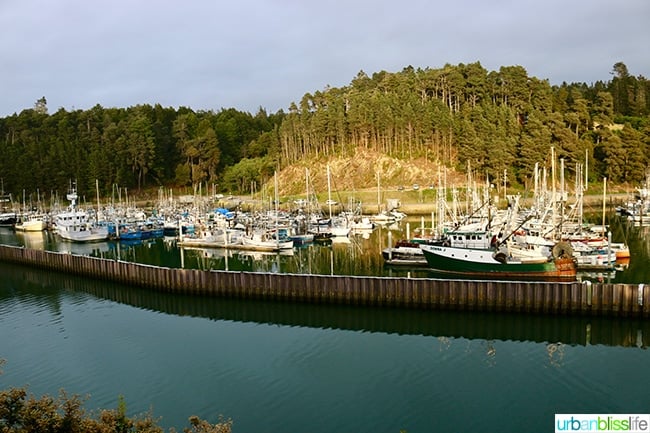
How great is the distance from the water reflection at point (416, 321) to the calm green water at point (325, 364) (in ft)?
0.37

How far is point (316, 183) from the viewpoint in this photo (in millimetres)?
129750

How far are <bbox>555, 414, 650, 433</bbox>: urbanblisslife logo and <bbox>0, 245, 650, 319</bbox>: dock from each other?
45.6 ft

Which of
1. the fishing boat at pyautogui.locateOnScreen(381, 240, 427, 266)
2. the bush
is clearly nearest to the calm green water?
the bush

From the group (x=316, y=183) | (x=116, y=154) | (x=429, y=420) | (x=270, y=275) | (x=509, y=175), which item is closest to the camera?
(x=429, y=420)

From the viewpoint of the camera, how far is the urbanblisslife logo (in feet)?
60.2

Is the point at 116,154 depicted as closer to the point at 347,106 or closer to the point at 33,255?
the point at 347,106

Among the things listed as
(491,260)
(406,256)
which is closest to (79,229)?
(406,256)

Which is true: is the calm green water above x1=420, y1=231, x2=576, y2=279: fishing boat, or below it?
below

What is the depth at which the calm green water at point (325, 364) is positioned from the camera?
74.4 feet

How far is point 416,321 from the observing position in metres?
34.2

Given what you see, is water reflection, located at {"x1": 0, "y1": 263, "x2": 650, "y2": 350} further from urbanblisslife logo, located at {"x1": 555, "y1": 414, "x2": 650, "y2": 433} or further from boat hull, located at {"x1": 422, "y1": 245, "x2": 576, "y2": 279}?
boat hull, located at {"x1": 422, "y1": 245, "x2": 576, "y2": 279}

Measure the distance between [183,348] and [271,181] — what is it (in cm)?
11175

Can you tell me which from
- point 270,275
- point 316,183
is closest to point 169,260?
point 270,275

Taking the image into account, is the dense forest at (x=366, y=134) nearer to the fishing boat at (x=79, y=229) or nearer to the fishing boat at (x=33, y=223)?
the fishing boat at (x=33, y=223)
